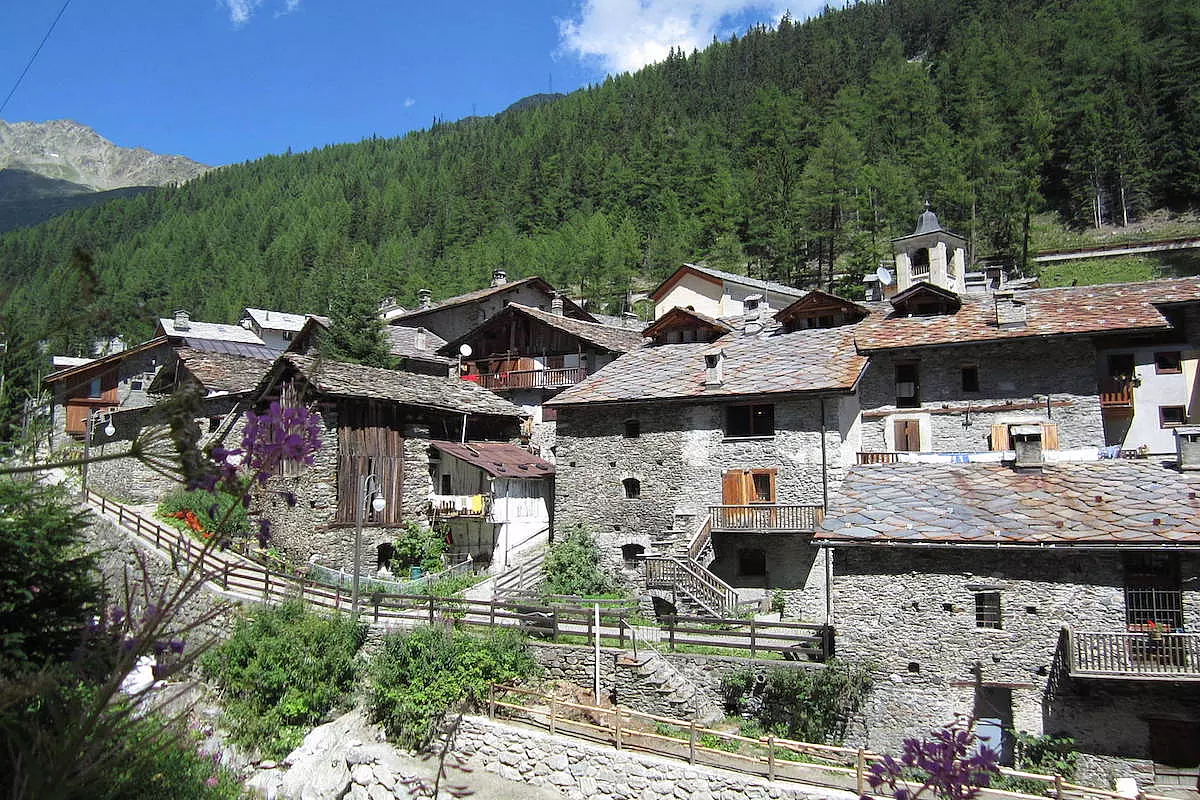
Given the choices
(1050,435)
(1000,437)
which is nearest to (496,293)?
(1000,437)

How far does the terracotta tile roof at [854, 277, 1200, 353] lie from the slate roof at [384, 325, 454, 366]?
2590 cm

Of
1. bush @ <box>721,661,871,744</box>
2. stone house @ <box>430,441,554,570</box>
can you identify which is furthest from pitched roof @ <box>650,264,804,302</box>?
bush @ <box>721,661,871,744</box>

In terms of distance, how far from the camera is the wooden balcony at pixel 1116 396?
2964cm

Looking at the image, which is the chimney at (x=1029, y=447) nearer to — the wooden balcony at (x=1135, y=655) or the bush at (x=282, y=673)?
the wooden balcony at (x=1135, y=655)

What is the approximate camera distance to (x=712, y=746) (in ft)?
57.5

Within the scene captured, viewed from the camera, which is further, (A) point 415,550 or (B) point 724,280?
(B) point 724,280

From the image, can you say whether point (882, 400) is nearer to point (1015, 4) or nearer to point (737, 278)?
point (737, 278)

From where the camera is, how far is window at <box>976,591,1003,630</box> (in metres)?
17.7

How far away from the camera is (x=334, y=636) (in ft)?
70.5

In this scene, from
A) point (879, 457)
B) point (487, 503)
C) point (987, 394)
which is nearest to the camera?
point (879, 457)

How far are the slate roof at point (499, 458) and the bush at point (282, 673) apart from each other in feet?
28.4

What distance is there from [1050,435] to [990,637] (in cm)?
1176

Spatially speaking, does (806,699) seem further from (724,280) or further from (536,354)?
(724,280)

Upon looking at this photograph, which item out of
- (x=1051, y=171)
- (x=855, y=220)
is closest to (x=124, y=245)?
(x=855, y=220)
